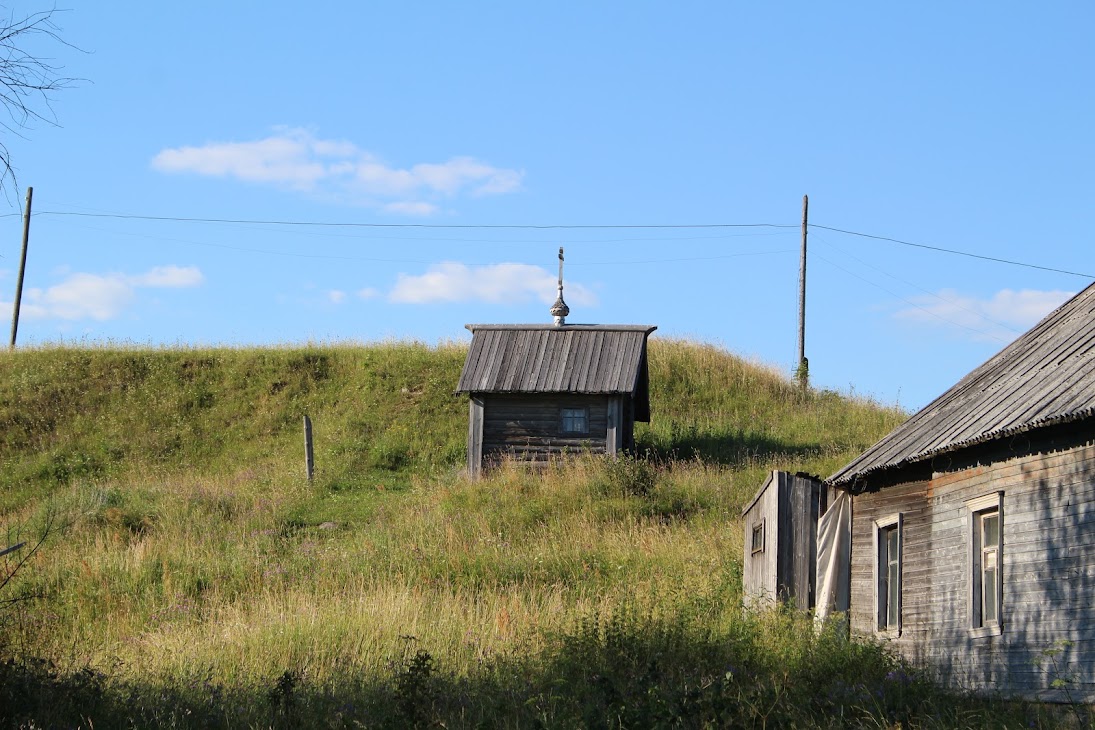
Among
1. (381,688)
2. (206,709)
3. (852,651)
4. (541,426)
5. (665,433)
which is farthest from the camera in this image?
(665,433)

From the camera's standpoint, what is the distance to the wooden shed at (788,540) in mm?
15281

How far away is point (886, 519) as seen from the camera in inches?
576

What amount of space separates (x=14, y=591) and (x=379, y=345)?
20.5 metres

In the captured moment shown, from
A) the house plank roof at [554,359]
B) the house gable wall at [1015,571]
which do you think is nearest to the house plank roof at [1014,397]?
the house gable wall at [1015,571]

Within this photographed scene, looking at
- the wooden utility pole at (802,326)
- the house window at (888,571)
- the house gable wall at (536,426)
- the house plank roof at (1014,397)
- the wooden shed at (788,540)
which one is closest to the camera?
the house plank roof at (1014,397)

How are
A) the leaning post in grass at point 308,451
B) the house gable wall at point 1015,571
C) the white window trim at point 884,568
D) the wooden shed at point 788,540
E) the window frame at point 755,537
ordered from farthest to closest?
the leaning post in grass at point 308,451
the window frame at point 755,537
the wooden shed at point 788,540
the white window trim at point 884,568
the house gable wall at point 1015,571

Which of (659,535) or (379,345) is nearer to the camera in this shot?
(659,535)

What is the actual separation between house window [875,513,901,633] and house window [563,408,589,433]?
39.7 feet

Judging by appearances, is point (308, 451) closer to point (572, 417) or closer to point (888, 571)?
point (572, 417)

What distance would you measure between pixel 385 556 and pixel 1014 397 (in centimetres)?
1028

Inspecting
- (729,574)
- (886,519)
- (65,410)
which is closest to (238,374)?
(65,410)

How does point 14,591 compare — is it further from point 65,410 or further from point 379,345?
point 379,345

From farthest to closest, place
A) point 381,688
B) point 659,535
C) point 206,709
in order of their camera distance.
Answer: point 659,535 → point 381,688 → point 206,709

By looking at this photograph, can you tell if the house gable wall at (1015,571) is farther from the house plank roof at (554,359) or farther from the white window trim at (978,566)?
the house plank roof at (554,359)
